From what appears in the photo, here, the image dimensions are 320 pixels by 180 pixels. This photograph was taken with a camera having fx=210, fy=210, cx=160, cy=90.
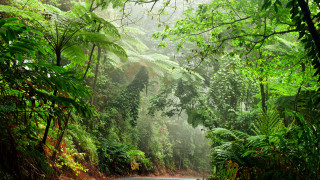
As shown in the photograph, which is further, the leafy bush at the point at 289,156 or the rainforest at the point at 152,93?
the leafy bush at the point at 289,156

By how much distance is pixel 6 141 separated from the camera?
1.95 meters

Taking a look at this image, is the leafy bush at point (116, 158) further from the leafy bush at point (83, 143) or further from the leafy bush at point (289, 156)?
the leafy bush at point (289, 156)

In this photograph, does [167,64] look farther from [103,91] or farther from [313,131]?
[313,131]

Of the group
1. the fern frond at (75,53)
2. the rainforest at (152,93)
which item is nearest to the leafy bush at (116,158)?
the rainforest at (152,93)

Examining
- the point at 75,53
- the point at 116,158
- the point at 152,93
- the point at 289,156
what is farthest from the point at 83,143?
the point at 152,93

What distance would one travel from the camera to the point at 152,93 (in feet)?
66.9

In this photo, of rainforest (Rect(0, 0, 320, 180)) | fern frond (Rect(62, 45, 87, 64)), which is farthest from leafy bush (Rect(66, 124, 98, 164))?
fern frond (Rect(62, 45, 87, 64))

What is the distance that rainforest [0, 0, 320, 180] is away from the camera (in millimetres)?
2305

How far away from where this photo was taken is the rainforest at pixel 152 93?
230 cm

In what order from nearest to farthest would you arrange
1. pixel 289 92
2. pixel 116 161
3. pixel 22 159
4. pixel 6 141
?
pixel 6 141, pixel 22 159, pixel 289 92, pixel 116 161

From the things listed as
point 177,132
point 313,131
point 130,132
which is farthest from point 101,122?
point 177,132

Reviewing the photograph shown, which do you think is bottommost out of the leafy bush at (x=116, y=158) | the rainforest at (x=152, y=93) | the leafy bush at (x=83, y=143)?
the leafy bush at (x=116, y=158)

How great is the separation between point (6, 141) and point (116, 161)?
653 centimetres

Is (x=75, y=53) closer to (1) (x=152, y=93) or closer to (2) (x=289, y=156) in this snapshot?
(2) (x=289, y=156)
